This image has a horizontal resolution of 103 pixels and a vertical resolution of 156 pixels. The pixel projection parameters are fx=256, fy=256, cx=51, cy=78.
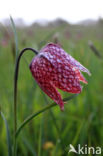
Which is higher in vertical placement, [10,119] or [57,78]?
[57,78]

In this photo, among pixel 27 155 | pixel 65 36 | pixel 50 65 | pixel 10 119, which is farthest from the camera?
pixel 65 36

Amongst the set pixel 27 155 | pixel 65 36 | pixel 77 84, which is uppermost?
pixel 77 84

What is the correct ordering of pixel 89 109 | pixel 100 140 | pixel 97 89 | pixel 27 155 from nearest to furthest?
pixel 27 155
pixel 100 140
pixel 89 109
pixel 97 89

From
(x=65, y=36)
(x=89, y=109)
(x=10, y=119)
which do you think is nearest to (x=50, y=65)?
(x=10, y=119)

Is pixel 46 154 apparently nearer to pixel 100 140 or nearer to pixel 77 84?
pixel 100 140

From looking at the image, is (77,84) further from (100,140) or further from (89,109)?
(89,109)

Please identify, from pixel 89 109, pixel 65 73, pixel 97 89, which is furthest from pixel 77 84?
pixel 97 89

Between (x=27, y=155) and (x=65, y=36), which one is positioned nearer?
(x=27, y=155)
